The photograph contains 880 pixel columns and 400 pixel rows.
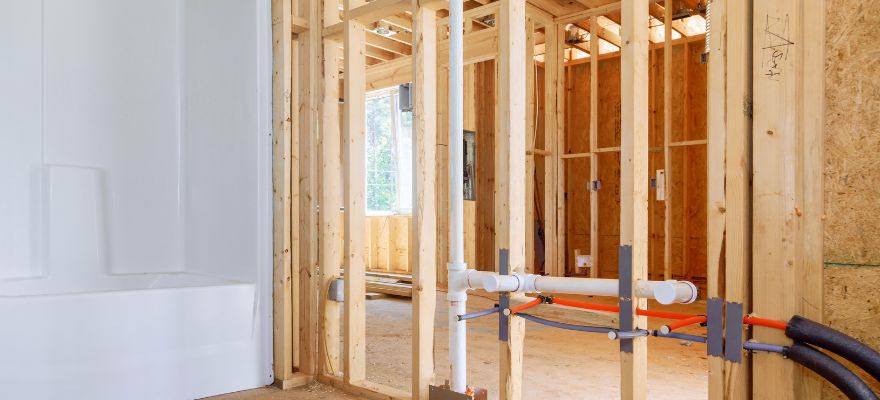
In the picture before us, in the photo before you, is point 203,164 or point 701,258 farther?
point 701,258

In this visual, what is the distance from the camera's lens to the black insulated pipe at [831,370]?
4.42ft

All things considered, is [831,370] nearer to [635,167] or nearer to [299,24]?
[635,167]

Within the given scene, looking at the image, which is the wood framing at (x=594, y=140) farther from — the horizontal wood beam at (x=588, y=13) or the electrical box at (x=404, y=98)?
the electrical box at (x=404, y=98)

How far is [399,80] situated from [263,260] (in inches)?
194

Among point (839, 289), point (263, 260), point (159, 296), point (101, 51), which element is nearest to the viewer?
point (839, 289)

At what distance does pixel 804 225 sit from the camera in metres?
1.55

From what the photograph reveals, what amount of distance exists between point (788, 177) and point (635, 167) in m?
0.40

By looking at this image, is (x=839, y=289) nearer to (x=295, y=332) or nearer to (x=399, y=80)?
(x=295, y=332)

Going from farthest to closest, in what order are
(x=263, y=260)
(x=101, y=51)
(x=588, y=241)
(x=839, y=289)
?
(x=588, y=241) → (x=101, y=51) → (x=263, y=260) → (x=839, y=289)

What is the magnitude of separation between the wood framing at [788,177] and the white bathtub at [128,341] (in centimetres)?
229

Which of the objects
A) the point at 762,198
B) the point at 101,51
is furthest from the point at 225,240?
the point at 762,198

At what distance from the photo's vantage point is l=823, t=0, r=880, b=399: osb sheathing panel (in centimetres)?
148

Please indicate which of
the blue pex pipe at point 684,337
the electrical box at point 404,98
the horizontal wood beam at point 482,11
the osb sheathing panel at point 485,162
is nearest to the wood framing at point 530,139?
the horizontal wood beam at point 482,11

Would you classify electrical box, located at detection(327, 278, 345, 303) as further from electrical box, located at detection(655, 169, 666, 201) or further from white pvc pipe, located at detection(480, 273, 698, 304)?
electrical box, located at detection(655, 169, 666, 201)
